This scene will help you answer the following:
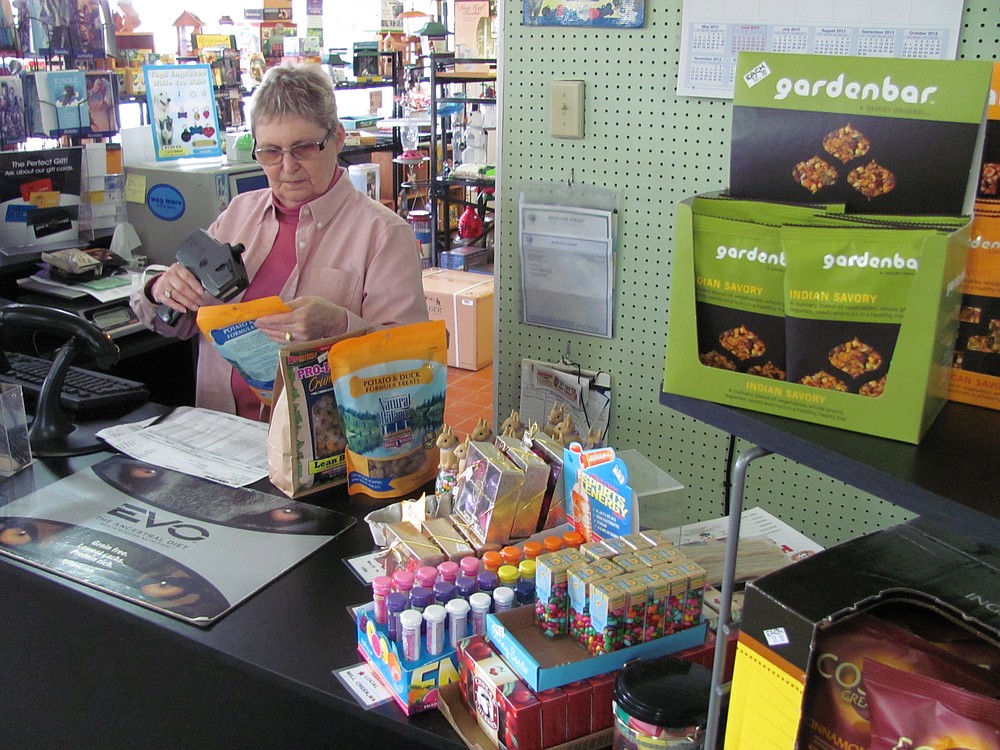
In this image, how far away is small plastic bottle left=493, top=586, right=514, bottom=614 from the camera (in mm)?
1186

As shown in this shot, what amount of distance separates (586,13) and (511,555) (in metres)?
1.44

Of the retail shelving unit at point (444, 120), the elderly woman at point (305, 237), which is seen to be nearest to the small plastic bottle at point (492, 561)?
the elderly woman at point (305, 237)

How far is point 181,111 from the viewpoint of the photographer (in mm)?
3672

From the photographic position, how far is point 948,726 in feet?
2.38

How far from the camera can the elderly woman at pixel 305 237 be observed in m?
2.24

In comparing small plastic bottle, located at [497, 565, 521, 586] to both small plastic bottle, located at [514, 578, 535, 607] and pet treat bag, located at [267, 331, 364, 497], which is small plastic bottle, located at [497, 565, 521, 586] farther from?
pet treat bag, located at [267, 331, 364, 497]

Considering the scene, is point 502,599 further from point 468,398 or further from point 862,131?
point 468,398

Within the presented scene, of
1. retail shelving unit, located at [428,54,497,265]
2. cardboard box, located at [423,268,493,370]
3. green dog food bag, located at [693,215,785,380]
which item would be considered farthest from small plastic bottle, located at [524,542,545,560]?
retail shelving unit, located at [428,54,497,265]

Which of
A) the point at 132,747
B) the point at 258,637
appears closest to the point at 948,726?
the point at 258,637

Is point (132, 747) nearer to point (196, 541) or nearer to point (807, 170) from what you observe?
point (196, 541)

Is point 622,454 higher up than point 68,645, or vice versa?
point 622,454

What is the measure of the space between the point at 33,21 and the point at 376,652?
11.3ft

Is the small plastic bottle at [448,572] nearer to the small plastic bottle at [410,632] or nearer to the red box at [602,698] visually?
the small plastic bottle at [410,632]

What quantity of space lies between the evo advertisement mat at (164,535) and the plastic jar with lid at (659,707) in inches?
26.5
